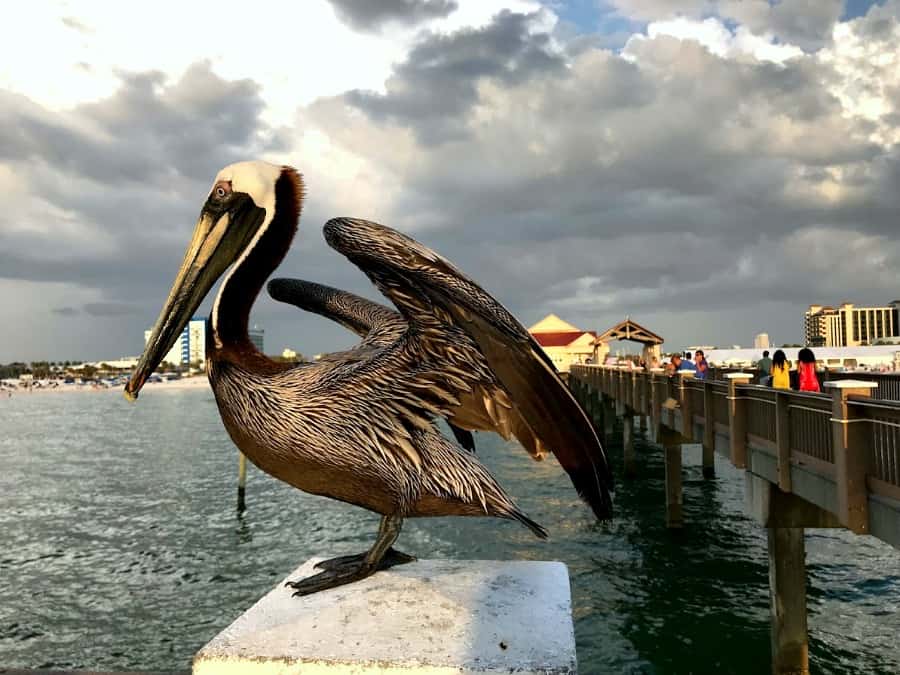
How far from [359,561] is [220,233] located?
7.44 ft

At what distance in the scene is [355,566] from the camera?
440 cm

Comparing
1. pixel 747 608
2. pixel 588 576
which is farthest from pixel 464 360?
pixel 588 576

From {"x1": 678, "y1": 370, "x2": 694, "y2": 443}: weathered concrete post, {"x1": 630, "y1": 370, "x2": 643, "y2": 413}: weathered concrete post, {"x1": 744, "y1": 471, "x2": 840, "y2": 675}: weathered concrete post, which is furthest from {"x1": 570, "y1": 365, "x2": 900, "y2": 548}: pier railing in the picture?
{"x1": 630, "y1": 370, "x2": 643, "y2": 413}: weathered concrete post

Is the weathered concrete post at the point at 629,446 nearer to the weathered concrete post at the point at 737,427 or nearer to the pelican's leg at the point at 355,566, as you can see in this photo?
the weathered concrete post at the point at 737,427

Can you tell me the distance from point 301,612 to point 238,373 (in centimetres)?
141

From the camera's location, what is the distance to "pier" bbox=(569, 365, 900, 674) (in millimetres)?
5477

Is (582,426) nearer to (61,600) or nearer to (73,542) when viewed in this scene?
(61,600)

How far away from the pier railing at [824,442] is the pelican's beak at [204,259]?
4.89m

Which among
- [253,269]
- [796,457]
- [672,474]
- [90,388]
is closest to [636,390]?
[672,474]

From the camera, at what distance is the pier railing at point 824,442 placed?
5359mm

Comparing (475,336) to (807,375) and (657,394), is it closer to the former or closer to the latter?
(807,375)

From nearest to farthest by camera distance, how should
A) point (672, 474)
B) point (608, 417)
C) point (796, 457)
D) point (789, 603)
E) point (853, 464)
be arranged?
point (853, 464) < point (796, 457) < point (789, 603) < point (672, 474) < point (608, 417)

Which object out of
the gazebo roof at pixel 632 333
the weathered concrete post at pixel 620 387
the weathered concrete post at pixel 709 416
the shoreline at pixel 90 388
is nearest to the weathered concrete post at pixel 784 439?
the weathered concrete post at pixel 709 416

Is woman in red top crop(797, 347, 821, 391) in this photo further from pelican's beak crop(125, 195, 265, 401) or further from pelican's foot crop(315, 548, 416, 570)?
pelican's beak crop(125, 195, 265, 401)
